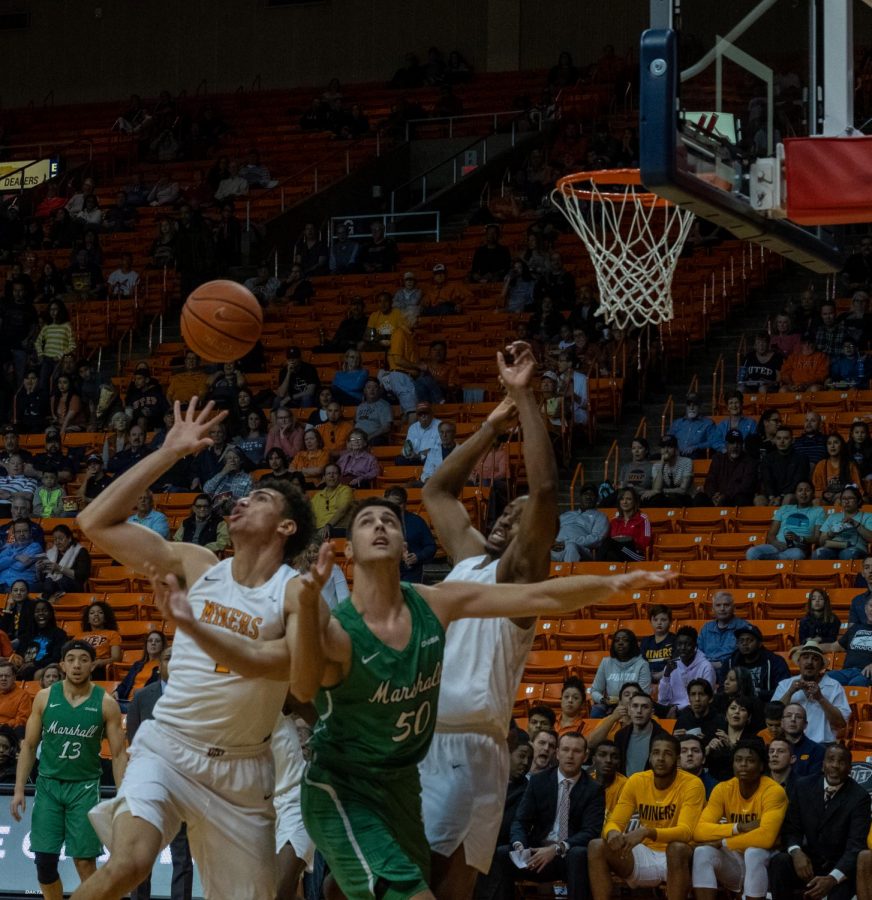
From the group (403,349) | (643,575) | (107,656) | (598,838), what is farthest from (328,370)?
(643,575)

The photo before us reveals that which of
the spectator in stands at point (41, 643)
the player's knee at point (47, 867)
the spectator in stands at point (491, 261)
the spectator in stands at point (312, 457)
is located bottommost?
the player's knee at point (47, 867)

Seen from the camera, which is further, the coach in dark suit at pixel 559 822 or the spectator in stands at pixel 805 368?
the spectator in stands at pixel 805 368

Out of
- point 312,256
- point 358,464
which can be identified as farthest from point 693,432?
point 312,256

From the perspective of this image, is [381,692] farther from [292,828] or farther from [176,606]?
[292,828]

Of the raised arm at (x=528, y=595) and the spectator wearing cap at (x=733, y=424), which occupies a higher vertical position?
the spectator wearing cap at (x=733, y=424)

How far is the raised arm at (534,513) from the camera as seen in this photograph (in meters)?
5.80

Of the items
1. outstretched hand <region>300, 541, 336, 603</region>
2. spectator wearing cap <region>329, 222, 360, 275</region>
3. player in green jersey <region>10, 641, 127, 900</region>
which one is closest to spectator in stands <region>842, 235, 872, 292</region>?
spectator wearing cap <region>329, 222, 360, 275</region>

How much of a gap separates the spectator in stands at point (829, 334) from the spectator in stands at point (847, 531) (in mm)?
2905

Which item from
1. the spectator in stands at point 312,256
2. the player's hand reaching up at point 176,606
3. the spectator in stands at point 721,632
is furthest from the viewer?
the spectator in stands at point 312,256

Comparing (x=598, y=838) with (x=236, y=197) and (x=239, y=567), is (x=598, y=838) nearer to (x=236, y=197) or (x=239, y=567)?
(x=239, y=567)

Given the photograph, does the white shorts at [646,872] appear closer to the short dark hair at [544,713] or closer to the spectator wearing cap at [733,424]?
the short dark hair at [544,713]

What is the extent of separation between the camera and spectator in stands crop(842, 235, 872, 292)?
1758cm

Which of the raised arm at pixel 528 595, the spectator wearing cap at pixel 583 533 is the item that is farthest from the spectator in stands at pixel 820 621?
the raised arm at pixel 528 595

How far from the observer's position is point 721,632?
41.0 feet
